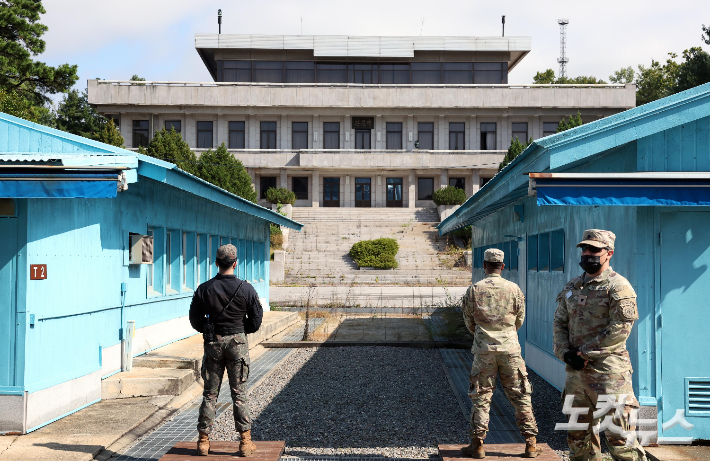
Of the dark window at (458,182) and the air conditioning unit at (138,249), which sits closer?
the air conditioning unit at (138,249)

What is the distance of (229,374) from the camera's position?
616 cm

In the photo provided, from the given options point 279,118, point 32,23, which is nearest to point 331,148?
point 279,118

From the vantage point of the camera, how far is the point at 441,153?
4744cm

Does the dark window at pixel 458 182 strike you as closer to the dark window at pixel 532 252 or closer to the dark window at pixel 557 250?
the dark window at pixel 532 252

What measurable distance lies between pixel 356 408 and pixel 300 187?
41.1 m

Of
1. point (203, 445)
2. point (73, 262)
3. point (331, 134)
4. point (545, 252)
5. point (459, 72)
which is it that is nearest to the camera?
point (203, 445)

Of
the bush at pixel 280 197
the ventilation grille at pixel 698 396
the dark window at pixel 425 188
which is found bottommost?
the ventilation grille at pixel 698 396

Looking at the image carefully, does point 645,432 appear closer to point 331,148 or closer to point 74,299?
point 74,299

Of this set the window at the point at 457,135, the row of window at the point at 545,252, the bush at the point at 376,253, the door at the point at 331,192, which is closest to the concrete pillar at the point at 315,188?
the door at the point at 331,192

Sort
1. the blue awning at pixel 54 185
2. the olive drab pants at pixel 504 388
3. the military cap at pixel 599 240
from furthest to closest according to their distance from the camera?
1. the blue awning at pixel 54 185
2. the olive drab pants at pixel 504 388
3. the military cap at pixel 599 240

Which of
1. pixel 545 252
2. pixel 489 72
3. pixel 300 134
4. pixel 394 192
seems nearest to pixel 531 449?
pixel 545 252

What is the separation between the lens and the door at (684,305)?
6789mm

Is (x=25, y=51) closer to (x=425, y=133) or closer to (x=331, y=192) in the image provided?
(x=331, y=192)

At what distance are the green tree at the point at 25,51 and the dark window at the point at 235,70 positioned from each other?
70.6ft
